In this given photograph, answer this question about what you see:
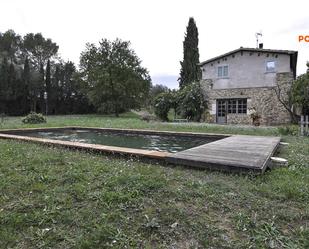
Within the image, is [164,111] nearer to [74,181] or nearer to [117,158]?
[117,158]

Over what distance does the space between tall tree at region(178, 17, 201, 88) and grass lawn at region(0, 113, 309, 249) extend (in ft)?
83.6

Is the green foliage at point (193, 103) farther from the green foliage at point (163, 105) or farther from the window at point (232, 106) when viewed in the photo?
the window at point (232, 106)

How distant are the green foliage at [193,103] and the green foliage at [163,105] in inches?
35.0

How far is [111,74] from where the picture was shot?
2808 cm

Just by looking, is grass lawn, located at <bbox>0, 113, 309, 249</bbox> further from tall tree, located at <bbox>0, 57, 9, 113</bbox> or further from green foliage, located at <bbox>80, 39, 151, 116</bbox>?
tall tree, located at <bbox>0, 57, 9, 113</bbox>

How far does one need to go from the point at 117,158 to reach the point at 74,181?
1836 millimetres

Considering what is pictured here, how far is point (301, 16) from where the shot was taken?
→ 12.8 meters

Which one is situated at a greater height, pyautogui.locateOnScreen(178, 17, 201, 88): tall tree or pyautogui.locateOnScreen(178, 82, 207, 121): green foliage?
pyautogui.locateOnScreen(178, 17, 201, 88): tall tree

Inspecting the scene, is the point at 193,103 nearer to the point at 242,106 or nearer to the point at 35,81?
the point at 242,106

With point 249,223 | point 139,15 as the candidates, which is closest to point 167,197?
point 249,223

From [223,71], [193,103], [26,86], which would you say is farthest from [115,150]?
[26,86]

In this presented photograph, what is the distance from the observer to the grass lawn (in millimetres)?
2299

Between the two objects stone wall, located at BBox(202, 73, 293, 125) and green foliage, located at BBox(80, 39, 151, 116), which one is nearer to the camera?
stone wall, located at BBox(202, 73, 293, 125)

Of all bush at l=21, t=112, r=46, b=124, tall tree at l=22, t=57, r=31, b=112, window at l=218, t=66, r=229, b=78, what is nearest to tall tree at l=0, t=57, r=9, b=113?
tall tree at l=22, t=57, r=31, b=112
